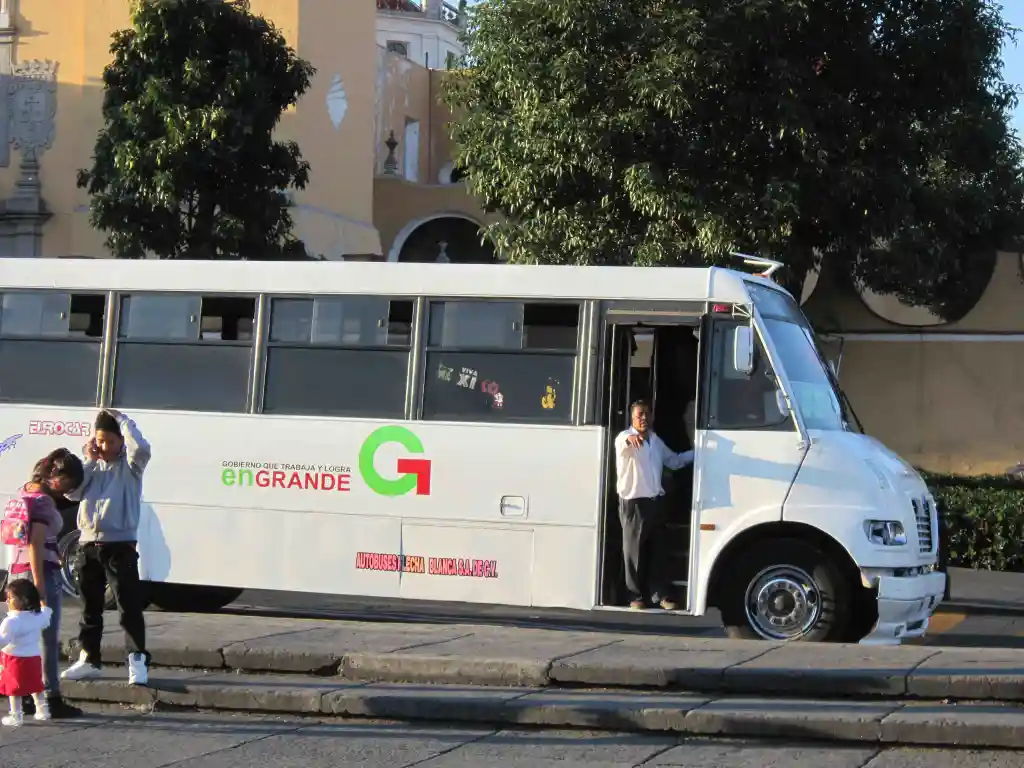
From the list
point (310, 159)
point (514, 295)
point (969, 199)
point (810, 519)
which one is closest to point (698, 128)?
point (969, 199)

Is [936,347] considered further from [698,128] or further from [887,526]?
[887,526]

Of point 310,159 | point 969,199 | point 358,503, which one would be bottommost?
point 358,503

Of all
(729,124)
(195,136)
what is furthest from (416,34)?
(729,124)

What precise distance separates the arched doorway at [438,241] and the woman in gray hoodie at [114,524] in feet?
83.0

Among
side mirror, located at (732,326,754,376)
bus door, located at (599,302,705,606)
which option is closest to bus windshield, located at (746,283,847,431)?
side mirror, located at (732,326,754,376)

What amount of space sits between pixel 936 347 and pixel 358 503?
1606 centimetres

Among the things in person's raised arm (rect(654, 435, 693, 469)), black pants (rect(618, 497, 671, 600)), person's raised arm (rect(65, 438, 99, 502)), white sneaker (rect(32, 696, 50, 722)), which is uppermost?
person's raised arm (rect(654, 435, 693, 469))

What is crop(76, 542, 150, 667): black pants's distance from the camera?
934 cm

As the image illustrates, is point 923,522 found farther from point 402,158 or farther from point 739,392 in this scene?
point 402,158

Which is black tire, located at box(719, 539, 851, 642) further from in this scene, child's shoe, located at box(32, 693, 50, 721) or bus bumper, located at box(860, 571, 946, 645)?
child's shoe, located at box(32, 693, 50, 721)

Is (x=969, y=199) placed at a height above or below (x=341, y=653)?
above

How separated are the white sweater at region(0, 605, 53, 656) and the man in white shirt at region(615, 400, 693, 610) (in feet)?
14.6

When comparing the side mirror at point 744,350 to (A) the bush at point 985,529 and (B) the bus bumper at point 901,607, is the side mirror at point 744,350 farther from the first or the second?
(A) the bush at point 985,529

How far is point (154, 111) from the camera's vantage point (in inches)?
893
